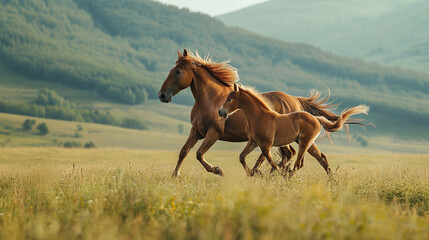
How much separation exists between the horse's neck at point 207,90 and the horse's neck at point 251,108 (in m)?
1.29

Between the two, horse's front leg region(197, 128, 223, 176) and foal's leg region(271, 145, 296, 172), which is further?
foal's leg region(271, 145, 296, 172)

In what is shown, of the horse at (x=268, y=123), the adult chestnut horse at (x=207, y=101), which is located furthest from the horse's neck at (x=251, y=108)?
the adult chestnut horse at (x=207, y=101)

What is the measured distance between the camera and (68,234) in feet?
20.6

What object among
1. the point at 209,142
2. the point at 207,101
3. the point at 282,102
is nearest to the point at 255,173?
the point at 209,142

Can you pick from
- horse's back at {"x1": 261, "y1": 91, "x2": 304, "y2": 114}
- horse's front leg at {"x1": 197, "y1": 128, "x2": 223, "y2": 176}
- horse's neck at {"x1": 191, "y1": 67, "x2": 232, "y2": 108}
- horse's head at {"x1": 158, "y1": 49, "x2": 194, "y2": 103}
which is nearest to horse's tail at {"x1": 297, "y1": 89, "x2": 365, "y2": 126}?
horse's back at {"x1": 261, "y1": 91, "x2": 304, "y2": 114}

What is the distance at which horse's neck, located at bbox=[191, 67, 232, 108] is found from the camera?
1170 centimetres

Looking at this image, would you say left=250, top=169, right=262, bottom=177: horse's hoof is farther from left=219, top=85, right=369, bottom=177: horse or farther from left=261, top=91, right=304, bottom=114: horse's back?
left=261, top=91, right=304, bottom=114: horse's back

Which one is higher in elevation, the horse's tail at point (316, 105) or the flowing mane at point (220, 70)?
the flowing mane at point (220, 70)

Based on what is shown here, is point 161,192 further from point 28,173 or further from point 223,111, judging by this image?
point 28,173

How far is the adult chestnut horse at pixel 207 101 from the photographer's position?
1145cm

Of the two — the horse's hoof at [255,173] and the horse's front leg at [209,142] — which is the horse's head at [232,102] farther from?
the horse's hoof at [255,173]

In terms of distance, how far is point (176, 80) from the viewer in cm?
1176

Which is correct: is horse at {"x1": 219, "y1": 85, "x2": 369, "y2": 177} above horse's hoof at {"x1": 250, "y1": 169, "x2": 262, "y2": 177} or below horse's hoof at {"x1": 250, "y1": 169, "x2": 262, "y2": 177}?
above

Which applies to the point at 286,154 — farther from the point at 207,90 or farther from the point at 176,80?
the point at 176,80
